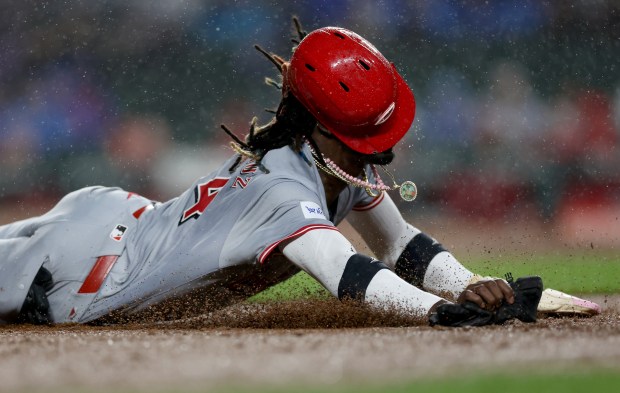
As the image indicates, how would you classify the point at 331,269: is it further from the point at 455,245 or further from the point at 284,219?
the point at 455,245

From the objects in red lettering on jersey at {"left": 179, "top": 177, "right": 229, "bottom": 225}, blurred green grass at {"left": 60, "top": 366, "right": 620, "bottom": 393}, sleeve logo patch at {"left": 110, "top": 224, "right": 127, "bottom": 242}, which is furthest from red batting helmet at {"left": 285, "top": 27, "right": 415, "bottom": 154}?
blurred green grass at {"left": 60, "top": 366, "right": 620, "bottom": 393}

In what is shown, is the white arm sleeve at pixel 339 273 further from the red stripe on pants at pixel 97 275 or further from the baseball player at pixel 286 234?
the red stripe on pants at pixel 97 275

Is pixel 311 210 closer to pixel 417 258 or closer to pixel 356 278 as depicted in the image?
pixel 356 278

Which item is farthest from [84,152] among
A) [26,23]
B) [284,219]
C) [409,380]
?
[409,380]

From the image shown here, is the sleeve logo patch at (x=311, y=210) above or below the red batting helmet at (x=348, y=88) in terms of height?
below

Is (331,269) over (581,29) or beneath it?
beneath

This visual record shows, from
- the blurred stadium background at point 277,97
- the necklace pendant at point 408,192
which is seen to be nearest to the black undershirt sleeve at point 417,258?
the necklace pendant at point 408,192

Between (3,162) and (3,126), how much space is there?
379mm

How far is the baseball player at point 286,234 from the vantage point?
3.30m

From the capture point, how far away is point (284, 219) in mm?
3393

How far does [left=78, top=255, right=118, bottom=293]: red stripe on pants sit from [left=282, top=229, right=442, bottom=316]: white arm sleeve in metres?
1.08

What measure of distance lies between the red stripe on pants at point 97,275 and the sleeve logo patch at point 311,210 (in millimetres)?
1083

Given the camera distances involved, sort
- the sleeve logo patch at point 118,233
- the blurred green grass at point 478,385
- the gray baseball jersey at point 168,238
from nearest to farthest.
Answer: the blurred green grass at point 478,385
the gray baseball jersey at point 168,238
the sleeve logo patch at point 118,233

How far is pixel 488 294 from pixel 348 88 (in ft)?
3.19
